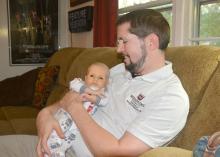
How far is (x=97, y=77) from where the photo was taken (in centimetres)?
159

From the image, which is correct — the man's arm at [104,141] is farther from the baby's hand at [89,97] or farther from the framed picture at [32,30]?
the framed picture at [32,30]

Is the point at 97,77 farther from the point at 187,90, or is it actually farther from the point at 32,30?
the point at 32,30

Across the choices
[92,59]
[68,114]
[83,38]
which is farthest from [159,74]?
[83,38]

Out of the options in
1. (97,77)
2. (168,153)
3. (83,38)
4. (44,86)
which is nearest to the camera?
(168,153)

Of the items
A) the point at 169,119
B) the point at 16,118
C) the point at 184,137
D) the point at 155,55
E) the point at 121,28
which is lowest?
Answer: the point at 16,118

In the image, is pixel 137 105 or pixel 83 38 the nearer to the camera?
pixel 137 105

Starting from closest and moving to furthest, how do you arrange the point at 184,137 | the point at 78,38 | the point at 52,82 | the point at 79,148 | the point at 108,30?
the point at 184,137
the point at 79,148
the point at 108,30
the point at 52,82
the point at 78,38

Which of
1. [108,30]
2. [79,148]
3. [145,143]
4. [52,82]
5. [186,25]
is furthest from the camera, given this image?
[52,82]

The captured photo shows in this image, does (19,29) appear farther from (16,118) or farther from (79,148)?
(79,148)

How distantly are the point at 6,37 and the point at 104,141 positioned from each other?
327 cm

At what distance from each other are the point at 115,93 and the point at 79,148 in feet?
1.01

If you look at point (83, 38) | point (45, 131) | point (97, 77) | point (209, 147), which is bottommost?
point (45, 131)

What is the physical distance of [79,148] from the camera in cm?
146

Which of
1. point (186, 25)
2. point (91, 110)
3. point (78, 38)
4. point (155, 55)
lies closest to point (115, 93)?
point (91, 110)
